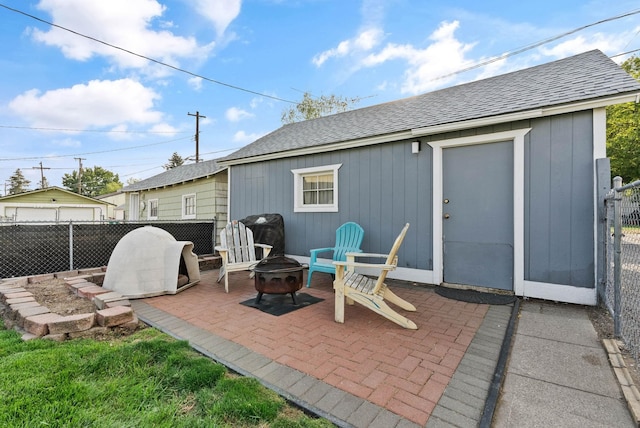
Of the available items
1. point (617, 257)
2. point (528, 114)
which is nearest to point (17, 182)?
point (528, 114)

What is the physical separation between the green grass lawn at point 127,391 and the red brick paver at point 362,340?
1.41 ft

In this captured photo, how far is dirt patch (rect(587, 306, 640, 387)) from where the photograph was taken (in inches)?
74.6

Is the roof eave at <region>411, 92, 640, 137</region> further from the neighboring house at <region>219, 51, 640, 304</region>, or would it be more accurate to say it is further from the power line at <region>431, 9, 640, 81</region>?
the power line at <region>431, 9, 640, 81</region>

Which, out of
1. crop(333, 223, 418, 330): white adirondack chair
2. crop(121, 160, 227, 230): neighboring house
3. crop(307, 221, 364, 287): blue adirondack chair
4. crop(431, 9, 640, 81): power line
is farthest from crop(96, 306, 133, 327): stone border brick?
crop(431, 9, 640, 81): power line

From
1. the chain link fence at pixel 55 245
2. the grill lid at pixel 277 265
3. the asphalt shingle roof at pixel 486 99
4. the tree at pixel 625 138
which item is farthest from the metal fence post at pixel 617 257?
the tree at pixel 625 138

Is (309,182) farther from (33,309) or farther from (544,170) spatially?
(33,309)

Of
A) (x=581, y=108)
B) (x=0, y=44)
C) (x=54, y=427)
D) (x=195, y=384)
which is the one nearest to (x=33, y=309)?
(x=54, y=427)

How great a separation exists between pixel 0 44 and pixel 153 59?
126 inches

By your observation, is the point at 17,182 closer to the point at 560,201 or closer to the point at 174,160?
the point at 174,160

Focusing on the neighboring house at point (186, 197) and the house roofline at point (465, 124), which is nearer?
the house roofline at point (465, 124)

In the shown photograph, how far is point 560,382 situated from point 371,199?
3365mm

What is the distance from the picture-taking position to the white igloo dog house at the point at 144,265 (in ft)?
12.0

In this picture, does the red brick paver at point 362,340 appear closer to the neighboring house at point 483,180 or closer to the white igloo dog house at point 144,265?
the white igloo dog house at point 144,265

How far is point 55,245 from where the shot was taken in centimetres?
466
